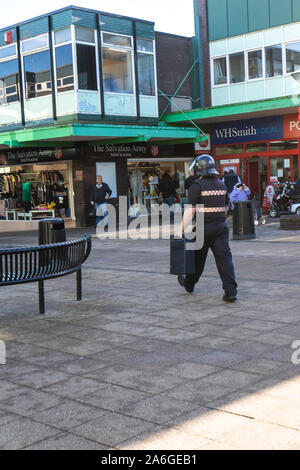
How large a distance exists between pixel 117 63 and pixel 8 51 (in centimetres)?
404

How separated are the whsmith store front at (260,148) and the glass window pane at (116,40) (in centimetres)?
551

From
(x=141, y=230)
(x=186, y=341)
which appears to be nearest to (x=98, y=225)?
(x=141, y=230)

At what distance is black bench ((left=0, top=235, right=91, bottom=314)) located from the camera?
21.3ft

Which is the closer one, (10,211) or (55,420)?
(55,420)

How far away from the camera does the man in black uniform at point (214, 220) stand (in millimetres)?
7277

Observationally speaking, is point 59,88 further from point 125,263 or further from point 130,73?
point 125,263

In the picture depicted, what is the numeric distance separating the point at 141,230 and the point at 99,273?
8717 mm

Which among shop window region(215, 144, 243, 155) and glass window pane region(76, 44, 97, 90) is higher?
glass window pane region(76, 44, 97, 90)

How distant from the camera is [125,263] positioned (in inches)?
448

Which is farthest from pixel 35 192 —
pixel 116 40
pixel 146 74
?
pixel 116 40

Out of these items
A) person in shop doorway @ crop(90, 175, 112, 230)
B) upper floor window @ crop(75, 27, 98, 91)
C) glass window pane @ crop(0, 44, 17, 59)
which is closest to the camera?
person in shop doorway @ crop(90, 175, 112, 230)

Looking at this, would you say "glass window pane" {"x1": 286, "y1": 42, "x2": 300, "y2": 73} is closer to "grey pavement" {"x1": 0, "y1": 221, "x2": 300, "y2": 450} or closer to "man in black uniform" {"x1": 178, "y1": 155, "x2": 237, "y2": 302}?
"grey pavement" {"x1": 0, "y1": 221, "x2": 300, "y2": 450}

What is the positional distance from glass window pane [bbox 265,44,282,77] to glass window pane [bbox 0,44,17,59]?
9.61 metres

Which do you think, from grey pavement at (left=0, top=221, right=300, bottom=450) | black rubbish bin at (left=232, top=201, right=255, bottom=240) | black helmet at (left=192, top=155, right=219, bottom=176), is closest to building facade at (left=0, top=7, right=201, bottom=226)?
black rubbish bin at (left=232, top=201, right=255, bottom=240)
